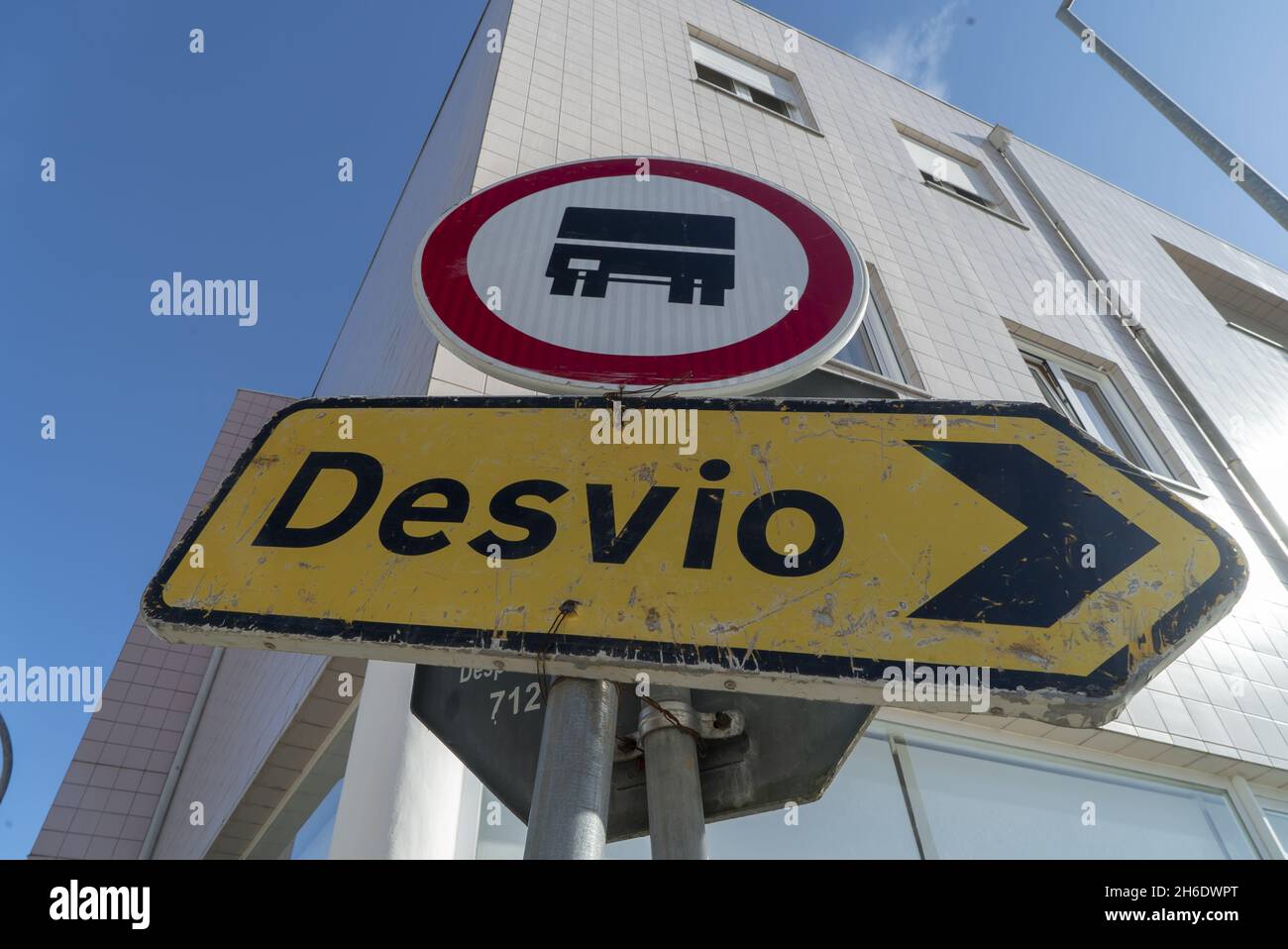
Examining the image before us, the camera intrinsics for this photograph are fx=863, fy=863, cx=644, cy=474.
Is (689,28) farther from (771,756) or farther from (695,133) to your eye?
(771,756)

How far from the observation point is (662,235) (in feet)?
6.31

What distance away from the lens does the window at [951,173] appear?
25.9ft

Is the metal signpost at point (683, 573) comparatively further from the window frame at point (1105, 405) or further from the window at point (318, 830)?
the window frame at point (1105, 405)

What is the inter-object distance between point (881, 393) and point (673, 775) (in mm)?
1481

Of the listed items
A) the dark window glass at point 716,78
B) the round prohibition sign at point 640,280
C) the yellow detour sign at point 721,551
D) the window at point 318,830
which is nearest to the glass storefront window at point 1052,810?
the round prohibition sign at point 640,280

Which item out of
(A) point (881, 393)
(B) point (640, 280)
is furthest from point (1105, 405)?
(B) point (640, 280)

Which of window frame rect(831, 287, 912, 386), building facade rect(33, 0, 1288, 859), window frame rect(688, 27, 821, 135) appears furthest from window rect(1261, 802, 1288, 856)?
window frame rect(688, 27, 821, 135)

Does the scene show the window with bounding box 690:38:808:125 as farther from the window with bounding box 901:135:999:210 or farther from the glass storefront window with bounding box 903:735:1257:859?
the glass storefront window with bounding box 903:735:1257:859

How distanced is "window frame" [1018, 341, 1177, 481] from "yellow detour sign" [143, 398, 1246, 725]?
15.6 ft

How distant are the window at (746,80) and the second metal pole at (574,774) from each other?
6.99 m

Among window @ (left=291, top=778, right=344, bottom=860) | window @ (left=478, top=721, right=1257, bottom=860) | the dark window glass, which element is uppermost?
the dark window glass

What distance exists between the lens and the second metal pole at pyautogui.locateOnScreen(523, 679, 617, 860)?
83 cm
